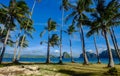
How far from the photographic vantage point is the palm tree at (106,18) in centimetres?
3338

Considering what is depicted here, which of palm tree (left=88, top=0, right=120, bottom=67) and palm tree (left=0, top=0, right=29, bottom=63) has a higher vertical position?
palm tree (left=0, top=0, right=29, bottom=63)

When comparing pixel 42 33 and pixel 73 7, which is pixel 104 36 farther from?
pixel 42 33

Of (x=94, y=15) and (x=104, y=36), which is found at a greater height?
(x=94, y=15)

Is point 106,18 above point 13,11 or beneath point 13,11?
beneath

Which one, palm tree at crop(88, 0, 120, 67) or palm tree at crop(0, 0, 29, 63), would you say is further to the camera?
palm tree at crop(0, 0, 29, 63)

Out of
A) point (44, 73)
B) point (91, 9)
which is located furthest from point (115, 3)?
point (44, 73)

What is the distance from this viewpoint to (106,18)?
33688mm

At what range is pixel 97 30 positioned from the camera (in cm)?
3597

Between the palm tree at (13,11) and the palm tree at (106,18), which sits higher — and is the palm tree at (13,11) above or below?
above

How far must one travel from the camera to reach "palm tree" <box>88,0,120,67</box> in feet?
109

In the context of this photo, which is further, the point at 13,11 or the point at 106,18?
the point at 13,11

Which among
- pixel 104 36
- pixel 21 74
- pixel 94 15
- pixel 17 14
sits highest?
pixel 17 14

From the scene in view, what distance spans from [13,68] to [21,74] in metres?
1.96

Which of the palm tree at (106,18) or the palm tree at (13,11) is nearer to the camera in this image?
the palm tree at (106,18)
